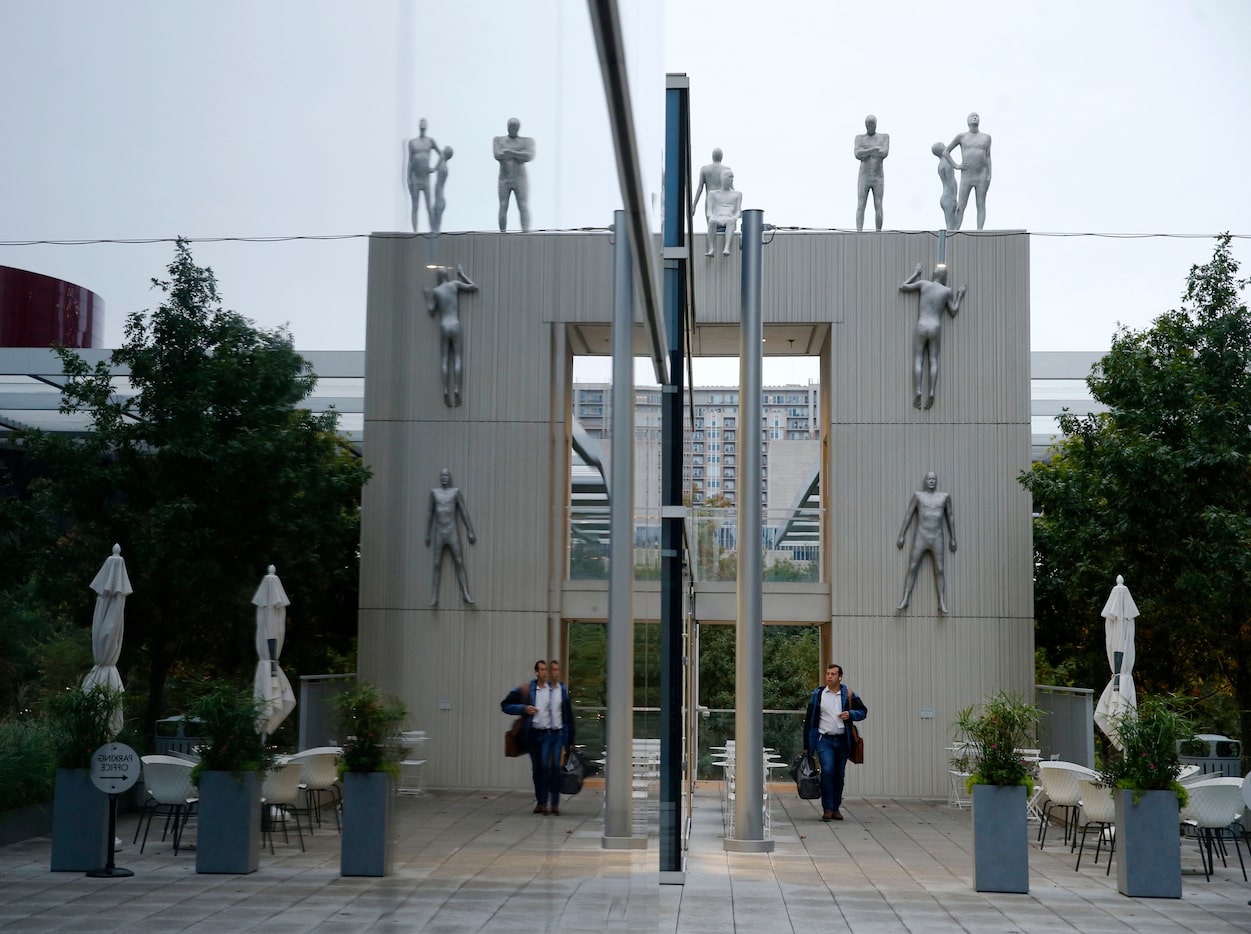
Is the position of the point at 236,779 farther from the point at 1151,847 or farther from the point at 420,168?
the point at 1151,847

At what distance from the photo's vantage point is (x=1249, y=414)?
1512 cm

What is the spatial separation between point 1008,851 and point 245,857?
9.44 m

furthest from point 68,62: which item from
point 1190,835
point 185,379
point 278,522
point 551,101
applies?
point 1190,835

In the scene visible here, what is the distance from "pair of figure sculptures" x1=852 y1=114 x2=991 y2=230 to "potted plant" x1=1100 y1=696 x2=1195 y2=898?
32.9 ft

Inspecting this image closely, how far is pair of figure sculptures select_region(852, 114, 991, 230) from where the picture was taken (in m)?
18.4

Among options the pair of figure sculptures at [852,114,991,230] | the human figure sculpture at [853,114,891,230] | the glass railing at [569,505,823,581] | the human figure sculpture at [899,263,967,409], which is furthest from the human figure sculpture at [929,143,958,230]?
the glass railing at [569,505,823,581]

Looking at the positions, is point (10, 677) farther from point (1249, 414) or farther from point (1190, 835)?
point (1249, 414)

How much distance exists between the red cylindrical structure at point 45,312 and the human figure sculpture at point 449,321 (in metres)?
0.22

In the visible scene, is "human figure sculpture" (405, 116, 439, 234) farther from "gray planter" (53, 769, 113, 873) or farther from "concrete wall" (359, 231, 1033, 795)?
"concrete wall" (359, 231, 1033, 795)

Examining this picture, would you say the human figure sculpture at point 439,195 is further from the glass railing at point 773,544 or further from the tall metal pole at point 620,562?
the glass railing at point 773,544

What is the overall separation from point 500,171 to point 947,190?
18332 millimetres

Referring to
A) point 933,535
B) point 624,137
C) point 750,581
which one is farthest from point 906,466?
point 624,137

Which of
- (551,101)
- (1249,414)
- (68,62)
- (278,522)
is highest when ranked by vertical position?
(1249,414)

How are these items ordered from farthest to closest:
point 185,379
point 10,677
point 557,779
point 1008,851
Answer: point 1008,851 → point 557,779 → point 185,379 → point 10,677
